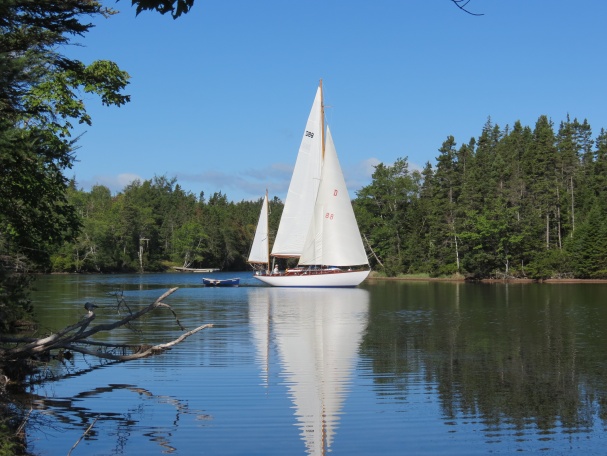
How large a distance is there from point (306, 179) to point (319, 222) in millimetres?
4082

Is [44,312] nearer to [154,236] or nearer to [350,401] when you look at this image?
[350,401]

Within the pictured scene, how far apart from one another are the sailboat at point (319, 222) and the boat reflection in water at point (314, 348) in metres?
12.1

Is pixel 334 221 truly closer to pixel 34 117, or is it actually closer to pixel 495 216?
pixel 495 216

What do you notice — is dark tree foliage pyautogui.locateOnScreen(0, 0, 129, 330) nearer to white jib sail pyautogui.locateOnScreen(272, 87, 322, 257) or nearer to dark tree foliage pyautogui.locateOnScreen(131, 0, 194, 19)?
dark tree foliage pyautogui.locateOnScreen(131, 0, 194, 19)

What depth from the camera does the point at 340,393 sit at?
615 inches

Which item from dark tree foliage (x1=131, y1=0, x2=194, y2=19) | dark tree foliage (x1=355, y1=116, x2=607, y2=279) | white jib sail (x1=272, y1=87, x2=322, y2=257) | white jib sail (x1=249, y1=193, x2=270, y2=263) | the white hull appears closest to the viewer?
dark tree foliage (x1=131, y1=0, x2=194, y2=19)

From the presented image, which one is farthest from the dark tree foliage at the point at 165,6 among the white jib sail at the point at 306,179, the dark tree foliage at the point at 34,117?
the white jib sail at the point at 306,179

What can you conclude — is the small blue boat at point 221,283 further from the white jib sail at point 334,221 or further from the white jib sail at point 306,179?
the white jib sail at point 334,221

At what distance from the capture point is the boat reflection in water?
13.4 meters

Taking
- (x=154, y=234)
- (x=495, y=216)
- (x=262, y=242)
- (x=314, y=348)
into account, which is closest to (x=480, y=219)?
(x=495, y=216)

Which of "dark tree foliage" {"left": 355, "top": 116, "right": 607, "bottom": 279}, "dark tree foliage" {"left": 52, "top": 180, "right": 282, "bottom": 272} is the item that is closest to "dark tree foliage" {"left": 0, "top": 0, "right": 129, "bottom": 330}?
"dark tree foliage" {"left": 355, "top": 116, "right": 607, "bottom": 279}

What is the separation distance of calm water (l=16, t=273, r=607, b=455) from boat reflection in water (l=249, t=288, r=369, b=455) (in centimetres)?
6

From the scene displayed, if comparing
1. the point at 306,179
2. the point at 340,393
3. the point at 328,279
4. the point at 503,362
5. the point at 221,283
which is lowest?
the point at 340,393

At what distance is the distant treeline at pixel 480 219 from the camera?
7625 centimetres
